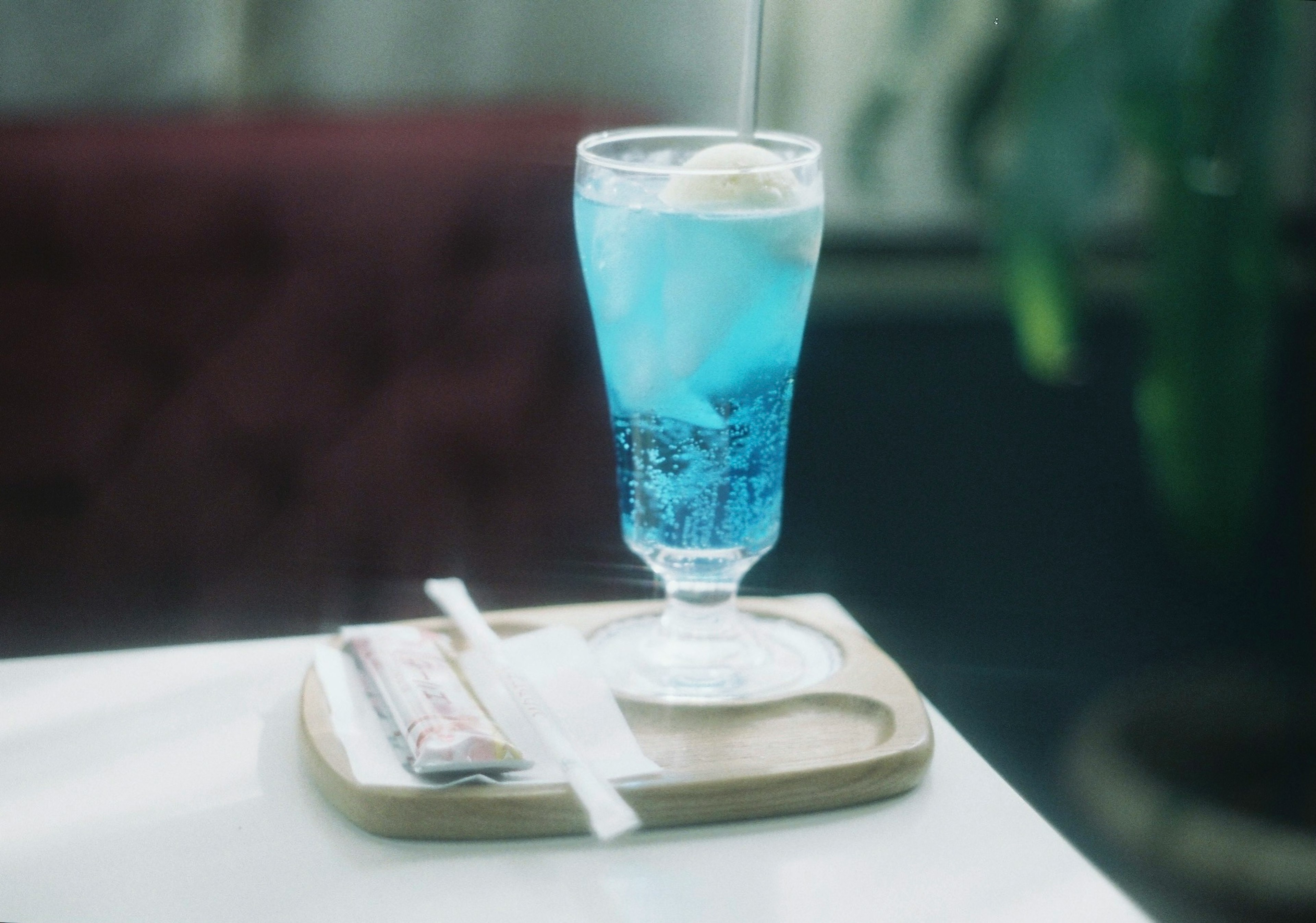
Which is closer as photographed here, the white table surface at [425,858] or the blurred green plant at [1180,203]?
the white table surface at [425,858]

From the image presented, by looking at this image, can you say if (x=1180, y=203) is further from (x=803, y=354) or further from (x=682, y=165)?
(x=803, y=354)

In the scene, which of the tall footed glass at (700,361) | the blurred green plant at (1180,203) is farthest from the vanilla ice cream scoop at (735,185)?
the blurred green plant at (1180,203)

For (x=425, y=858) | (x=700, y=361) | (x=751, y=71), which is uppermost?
(x=751, y=71)

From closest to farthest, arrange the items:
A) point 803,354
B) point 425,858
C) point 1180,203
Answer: point 425,858 < point 1180,203 < point 803,354

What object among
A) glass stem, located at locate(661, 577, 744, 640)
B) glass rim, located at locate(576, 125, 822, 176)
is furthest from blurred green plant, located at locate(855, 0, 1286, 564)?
glass stem, located at locate(661, 577, 744, 640)

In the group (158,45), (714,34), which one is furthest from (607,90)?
(158,45)

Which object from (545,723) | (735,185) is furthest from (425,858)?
(735,185)

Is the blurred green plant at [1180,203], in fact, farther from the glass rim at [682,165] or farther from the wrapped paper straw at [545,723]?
the wrapped paper straw at [545,723]

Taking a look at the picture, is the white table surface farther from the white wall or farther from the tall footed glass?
Result: the white wall
